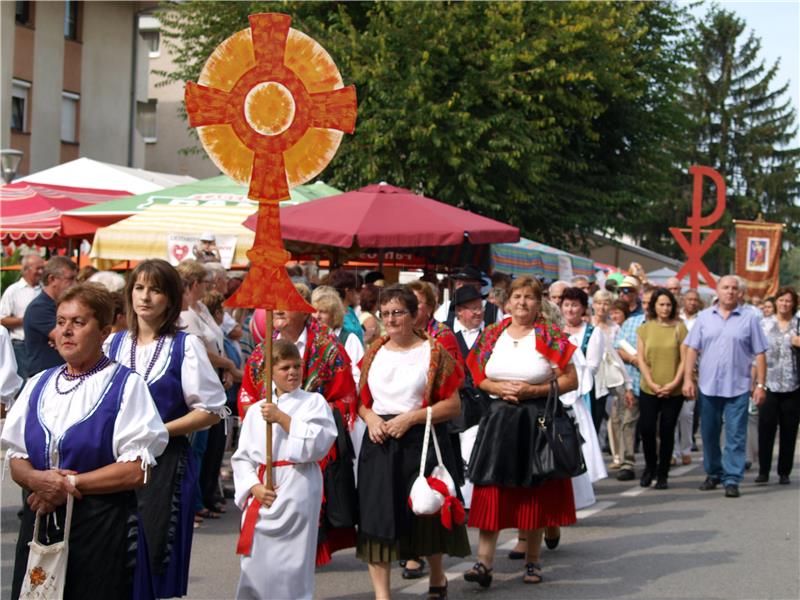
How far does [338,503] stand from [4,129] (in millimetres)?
26386

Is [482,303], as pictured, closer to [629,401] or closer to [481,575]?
[481,575]

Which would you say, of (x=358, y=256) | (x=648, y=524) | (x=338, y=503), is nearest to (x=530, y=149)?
(x=358, y=256)

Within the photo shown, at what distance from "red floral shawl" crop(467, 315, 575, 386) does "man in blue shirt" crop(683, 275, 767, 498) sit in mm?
4541

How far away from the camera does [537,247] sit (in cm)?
2189

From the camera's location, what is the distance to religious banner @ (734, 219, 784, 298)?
1162 inches

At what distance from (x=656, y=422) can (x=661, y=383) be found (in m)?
0.42

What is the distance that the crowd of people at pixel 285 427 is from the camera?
4.53 meters

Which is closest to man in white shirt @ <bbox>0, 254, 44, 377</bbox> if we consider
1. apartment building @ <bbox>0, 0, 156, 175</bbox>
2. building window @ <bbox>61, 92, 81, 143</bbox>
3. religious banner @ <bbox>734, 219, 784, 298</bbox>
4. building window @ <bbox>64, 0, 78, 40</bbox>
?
apartment building @ <bbox>0, 0, 156, 175</bbox>

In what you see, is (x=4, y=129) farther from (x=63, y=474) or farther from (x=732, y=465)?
(x=63, y=474)

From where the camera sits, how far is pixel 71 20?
3503 cm

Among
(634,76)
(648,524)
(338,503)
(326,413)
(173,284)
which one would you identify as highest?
(634,76)

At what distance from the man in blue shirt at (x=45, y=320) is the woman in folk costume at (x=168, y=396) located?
167 inches

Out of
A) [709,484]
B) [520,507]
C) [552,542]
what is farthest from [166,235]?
[520,507]

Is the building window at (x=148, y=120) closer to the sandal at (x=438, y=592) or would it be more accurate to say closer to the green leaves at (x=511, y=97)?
the green leaves at (x=511, y=97)
